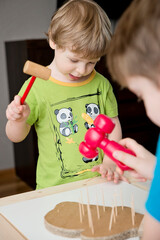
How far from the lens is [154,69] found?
0.52 meters

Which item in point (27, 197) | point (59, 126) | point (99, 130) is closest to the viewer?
point (99, 130)

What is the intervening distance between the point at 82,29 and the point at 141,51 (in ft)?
1.90

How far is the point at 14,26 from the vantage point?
2.65 meters

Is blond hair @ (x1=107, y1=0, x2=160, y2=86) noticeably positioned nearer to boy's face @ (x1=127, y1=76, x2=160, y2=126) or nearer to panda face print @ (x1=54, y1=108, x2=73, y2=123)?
boy's face @ (x1=127, y1=76, x2=160, y2=126)

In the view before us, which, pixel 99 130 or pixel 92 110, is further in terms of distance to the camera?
pixel 92 110

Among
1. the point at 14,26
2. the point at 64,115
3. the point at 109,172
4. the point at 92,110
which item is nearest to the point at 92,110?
the point at 92,110

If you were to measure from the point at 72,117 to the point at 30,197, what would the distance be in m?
0.35

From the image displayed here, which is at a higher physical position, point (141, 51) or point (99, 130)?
point (141, 51)

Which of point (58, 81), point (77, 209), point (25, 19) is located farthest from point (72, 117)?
point (25, 19)

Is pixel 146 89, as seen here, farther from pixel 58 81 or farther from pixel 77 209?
pixel 58 81

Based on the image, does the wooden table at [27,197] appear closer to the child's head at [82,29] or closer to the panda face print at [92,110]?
the panda face print at [92,110]

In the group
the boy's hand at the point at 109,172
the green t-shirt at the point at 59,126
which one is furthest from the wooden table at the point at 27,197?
the green t-shirt at the point at 59,126

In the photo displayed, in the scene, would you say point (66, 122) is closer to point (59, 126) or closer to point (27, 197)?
point (59, 126)

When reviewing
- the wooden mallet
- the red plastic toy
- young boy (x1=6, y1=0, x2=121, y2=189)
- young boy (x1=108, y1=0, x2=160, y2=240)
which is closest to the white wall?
young boy (x1=6, y1=0, x2=121, y2=189)
